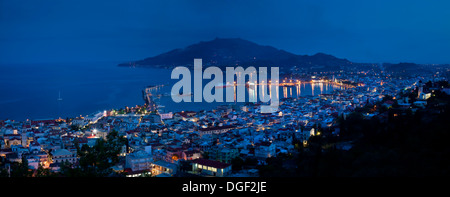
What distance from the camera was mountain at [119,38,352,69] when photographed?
139 feet

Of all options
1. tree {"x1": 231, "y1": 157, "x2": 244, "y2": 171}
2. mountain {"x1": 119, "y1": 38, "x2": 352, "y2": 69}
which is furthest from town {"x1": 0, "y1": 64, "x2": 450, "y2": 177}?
mountain {"x1": 119, "y1": 38, "x2": 352, "y2": 69}

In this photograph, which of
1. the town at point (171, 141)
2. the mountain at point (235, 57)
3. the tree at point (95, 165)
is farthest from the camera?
the mountain at point (235, 57)

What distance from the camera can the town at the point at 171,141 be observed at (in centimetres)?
534

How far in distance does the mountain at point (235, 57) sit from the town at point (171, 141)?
1106 inches

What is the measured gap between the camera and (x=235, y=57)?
170 ft

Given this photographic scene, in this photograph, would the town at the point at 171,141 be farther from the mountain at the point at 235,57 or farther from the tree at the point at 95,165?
the mountain at the point at 235,57

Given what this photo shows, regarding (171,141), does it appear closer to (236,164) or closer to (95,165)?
(236,164)

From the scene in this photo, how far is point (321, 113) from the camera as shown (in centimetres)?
1177

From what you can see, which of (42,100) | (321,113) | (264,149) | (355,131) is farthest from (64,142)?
(42,100)

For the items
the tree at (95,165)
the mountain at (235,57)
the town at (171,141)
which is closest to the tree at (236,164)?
the town at (171,141)

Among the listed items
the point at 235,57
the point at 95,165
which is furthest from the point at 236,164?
the point at 235,57

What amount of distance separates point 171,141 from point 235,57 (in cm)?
4445

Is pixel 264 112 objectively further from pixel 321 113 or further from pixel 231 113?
pixel 321 113
